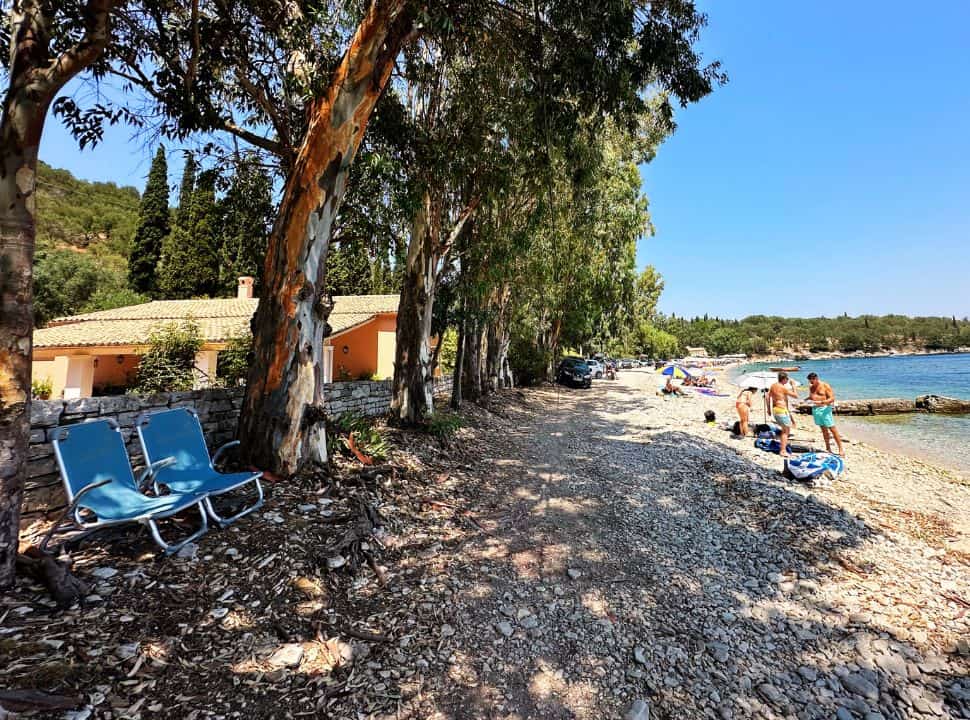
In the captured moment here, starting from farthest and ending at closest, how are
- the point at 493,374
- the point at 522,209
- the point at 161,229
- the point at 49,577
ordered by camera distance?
1. the point at 161,229
2. the point at 493,374
3. the point at 522,209
4. the point at 49,577

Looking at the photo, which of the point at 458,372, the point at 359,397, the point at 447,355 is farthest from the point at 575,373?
the point at 359,397

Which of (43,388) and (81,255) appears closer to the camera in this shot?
(43,388)

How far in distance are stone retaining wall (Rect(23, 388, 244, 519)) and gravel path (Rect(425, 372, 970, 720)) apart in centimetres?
337

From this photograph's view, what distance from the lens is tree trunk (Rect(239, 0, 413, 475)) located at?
4906 millimetres

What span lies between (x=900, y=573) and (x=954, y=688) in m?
1.99

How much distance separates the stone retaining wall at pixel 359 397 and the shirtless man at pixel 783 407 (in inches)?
341

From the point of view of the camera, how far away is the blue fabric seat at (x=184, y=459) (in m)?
3.75

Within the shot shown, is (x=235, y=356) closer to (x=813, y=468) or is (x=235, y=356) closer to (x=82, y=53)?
(x=82, y=53)

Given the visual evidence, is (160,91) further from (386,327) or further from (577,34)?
(386,327)

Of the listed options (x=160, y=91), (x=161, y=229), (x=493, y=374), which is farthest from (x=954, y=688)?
(x=161, y=229)

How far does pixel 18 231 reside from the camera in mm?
2707

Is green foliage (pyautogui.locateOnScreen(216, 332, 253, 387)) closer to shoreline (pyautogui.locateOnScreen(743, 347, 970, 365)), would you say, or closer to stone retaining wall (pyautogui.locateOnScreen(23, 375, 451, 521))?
stone retaining wall (pyautogui.locateOnScreen(23, 375, 451, 521))

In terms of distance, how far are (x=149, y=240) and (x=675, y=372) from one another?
145 ft

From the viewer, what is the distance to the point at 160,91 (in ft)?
19.0
